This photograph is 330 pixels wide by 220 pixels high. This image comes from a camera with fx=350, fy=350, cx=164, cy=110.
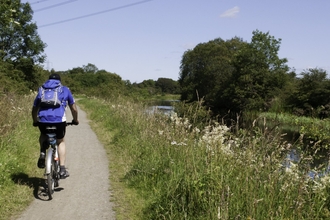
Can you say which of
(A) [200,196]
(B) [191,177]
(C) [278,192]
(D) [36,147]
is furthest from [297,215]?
(D) [36,147]

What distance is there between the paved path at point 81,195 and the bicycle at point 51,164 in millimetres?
197

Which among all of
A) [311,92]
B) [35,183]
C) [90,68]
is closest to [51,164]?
[35,183]

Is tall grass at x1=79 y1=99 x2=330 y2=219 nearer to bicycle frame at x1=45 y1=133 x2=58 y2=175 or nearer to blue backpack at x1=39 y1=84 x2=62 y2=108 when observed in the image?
bicycle frame at x1=45 y1=133 x2=58 y2=175

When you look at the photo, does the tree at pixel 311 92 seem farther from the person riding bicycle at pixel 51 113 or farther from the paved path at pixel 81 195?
the person riding bicycle at pixel 51 113

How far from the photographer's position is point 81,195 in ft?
20.2

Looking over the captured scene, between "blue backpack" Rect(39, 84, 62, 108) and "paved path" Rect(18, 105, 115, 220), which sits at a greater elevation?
"blue backpack" Rect(39, 84, 62, 108)

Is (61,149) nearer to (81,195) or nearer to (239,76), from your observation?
(81,195)

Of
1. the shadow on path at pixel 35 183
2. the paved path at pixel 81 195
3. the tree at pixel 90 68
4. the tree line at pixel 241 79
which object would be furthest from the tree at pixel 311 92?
the tree at pixel 90 68

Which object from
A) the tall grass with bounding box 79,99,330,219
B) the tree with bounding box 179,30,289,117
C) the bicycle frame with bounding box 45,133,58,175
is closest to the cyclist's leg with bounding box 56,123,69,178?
the bicycle frame with bounding box 45,133,58,175

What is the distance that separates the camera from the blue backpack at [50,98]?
19.1ft

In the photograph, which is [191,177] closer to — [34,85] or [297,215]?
[297,215]

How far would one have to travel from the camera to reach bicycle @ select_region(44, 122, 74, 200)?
5793 millimetres

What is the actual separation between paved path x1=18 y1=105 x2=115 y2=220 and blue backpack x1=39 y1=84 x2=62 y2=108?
1575 millimetres

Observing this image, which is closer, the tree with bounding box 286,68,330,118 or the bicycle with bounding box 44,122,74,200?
the bicycle with bounding box 44,122,74,200
